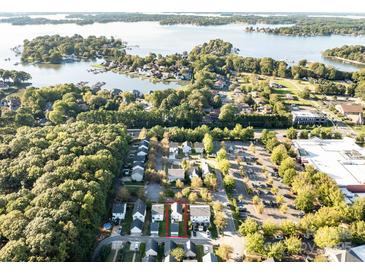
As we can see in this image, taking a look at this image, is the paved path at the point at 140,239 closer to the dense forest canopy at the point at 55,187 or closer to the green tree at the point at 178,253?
the dense forest canopy at the point at 55,187

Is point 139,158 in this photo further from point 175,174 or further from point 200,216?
point 200,216

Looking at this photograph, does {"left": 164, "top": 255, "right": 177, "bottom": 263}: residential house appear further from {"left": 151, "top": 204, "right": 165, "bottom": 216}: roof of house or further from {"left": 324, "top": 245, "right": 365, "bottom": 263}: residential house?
{"left": 324, "top": 245, "right": 365, "bottom": 263}: residential house

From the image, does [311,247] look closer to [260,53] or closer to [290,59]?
[290,59]

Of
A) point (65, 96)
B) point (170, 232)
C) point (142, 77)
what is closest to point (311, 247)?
point (170, 232)

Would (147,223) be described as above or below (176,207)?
below

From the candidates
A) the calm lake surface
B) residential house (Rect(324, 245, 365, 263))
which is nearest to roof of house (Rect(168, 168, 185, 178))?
residential house (Rect(324, 245, 365, 263))

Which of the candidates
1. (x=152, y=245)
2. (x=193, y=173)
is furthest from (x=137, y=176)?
(x=152, y=245)

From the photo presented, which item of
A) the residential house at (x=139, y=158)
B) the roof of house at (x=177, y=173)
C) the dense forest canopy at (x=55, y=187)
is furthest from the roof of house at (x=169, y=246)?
the residential house at (x=139, y=158)
